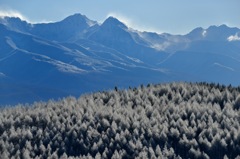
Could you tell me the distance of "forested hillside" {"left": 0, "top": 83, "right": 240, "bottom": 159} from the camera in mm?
29578

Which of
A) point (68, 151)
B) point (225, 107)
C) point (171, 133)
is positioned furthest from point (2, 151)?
point (225, 107)

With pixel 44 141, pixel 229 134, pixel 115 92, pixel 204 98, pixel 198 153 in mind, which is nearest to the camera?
pixel 198 153

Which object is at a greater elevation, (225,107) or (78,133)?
(225,107)

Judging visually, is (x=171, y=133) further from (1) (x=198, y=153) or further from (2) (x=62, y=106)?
(2) (x=62, y=106)

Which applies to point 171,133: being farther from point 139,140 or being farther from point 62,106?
point 62,106

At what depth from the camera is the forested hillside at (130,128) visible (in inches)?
1164

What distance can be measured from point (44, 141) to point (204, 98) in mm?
15730

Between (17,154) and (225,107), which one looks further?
(225,107)

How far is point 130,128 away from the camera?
33.6 meters

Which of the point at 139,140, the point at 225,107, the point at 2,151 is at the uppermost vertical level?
the point at 225,107

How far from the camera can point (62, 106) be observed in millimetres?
42156

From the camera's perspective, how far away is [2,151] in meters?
31.2

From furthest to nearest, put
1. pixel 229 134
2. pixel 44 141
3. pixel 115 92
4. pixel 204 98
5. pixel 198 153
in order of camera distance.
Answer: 1. pixel 115 92
2. pixel 204 98
3. pixel 44 141
4. pixel 229 134
5. pixel 198 153

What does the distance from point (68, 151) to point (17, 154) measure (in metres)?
3.20
